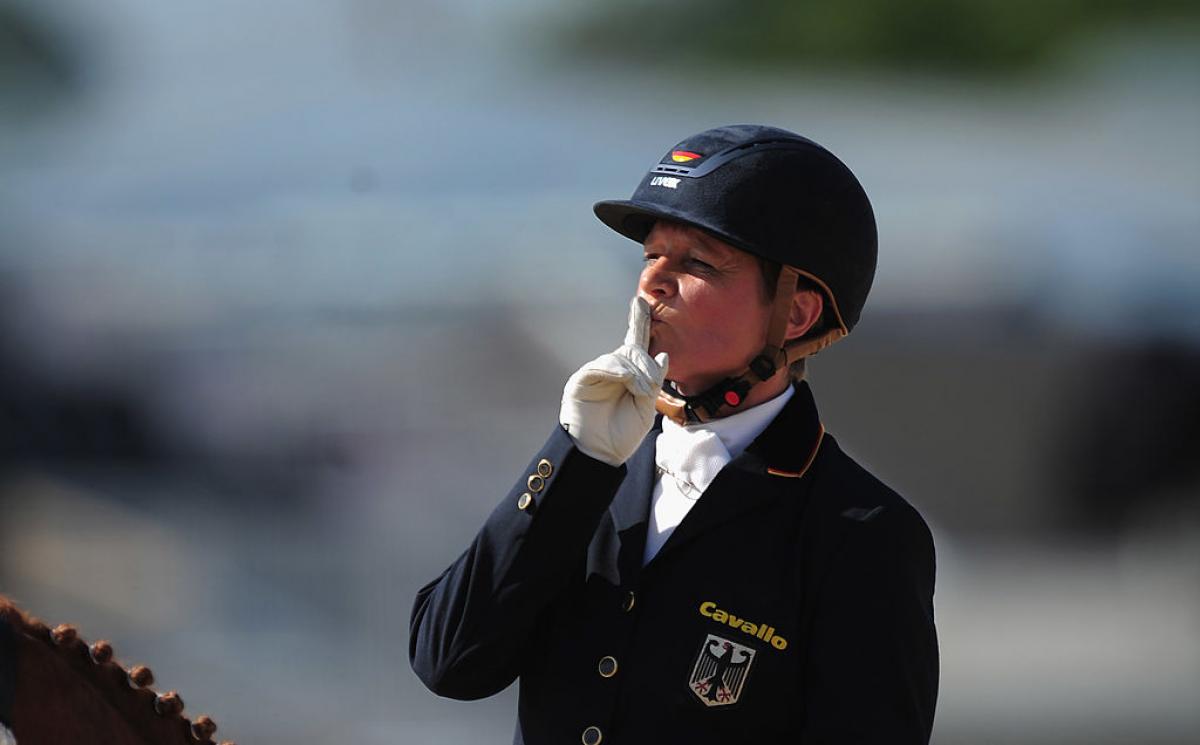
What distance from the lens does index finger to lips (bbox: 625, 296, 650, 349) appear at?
1.87 m

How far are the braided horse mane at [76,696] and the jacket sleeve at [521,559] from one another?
32 cm

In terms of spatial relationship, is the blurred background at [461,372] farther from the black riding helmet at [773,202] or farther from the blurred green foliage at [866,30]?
the black riding helmet at [773,202]

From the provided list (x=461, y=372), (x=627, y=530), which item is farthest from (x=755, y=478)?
(x=461, y=372)

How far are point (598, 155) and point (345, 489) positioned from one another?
4.87 m

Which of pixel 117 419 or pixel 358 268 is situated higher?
pixel 358 268

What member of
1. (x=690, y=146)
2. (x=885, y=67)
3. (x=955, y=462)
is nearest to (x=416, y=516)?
(x=955, y=462)

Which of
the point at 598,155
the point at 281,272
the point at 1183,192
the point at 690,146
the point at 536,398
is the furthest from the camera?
the point at 598,155

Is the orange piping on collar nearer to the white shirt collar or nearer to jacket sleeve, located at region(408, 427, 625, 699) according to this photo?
the white shirt collar

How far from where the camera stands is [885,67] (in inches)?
598

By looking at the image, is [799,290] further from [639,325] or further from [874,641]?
[874,641]

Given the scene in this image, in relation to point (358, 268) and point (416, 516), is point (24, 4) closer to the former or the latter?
point (358, 268)

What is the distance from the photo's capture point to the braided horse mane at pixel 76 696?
156cm

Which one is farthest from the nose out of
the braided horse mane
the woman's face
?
the braided horse mane

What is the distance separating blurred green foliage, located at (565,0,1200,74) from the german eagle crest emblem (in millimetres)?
13781
